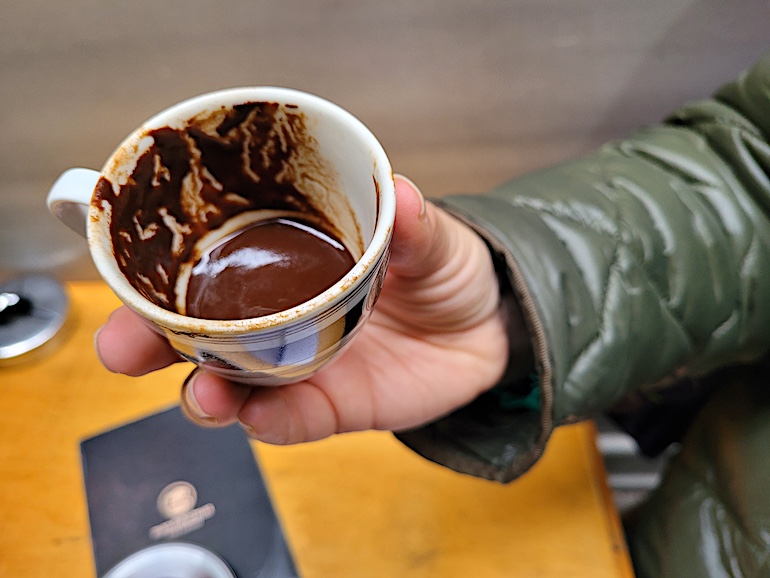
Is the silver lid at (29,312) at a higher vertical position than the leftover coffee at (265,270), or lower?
lower

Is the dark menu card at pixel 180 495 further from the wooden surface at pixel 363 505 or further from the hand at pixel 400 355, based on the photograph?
the hand at pixel 400 355

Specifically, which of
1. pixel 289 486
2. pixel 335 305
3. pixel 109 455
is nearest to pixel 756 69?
pixel 335 305

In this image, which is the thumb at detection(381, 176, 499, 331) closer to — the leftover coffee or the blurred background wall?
the leftover coffee

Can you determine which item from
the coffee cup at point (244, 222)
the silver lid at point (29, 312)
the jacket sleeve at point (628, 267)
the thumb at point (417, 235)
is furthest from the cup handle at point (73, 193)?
the silver lid at point (29, 312)

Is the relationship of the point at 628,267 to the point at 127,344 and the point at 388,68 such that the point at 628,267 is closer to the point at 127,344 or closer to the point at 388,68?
the point at 388,68

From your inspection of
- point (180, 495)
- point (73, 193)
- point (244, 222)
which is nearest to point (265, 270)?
point (244, 222)

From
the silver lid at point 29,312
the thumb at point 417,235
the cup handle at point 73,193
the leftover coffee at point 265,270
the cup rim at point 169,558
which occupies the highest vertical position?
the cup handle at point 73,193
